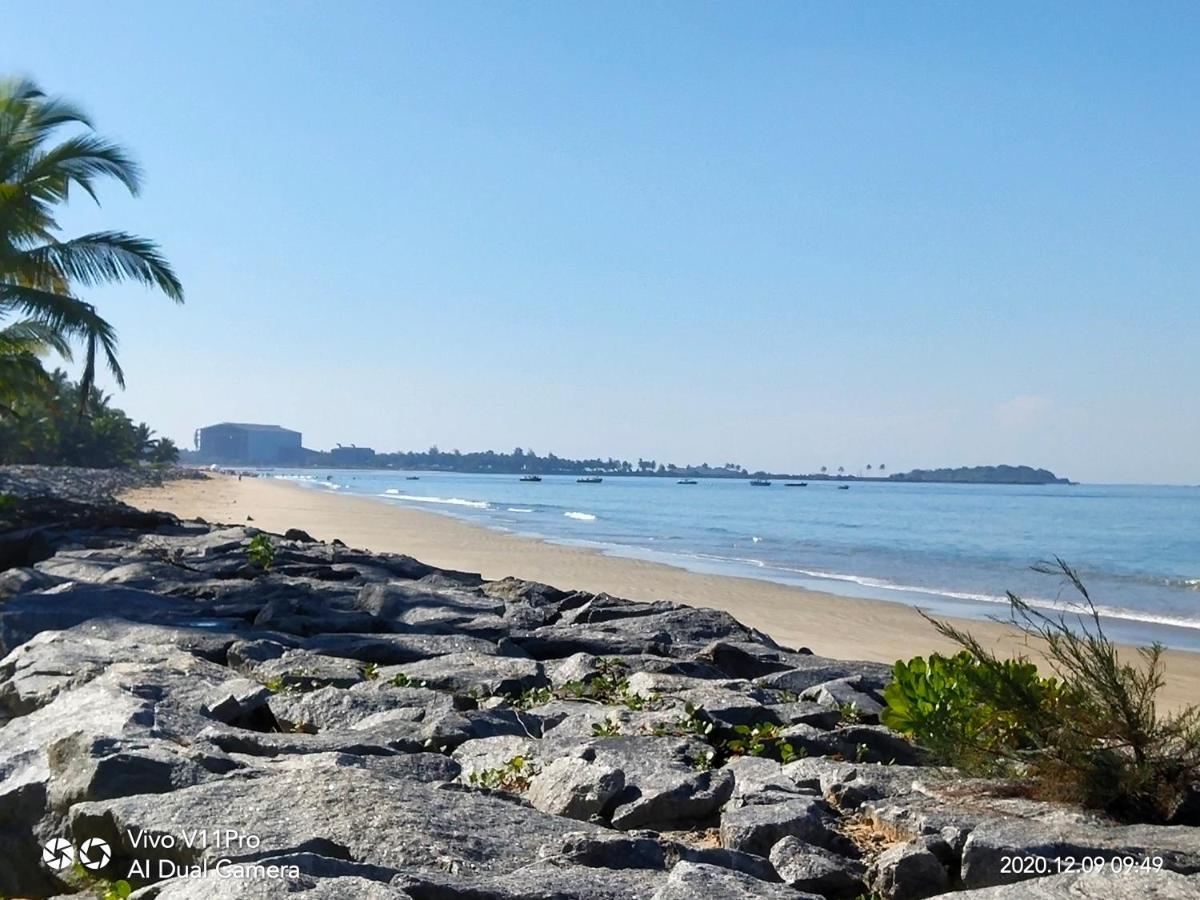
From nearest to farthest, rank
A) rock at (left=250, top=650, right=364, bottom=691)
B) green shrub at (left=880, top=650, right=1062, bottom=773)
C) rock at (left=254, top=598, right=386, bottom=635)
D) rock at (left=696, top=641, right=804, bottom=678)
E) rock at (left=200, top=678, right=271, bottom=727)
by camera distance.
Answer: green shrub at (left=880, top=650, right=1062, bottom=773) → rock at (left=200, top=678, right=271, bottom=727) → rock at (left=250, top=650, right=364, bottom=691) → rock at (left=696, top=641, right=804, bottom=678) → rock at (left=254, top=598, right=386, bottom=635)

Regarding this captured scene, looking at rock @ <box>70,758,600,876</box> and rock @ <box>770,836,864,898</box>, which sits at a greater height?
rock @ <box>70,758,600,876</box>

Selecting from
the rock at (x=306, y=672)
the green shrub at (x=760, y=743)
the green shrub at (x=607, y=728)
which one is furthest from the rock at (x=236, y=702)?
the green shrub at (x=760, y=743)

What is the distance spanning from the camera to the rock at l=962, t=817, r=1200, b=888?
122 inches

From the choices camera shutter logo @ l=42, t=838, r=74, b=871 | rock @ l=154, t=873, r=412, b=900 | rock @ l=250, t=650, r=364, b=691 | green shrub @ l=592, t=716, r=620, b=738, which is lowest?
camera shutter logo @ l=42, t=838, r=74, b=871

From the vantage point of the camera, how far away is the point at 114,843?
10.6ft

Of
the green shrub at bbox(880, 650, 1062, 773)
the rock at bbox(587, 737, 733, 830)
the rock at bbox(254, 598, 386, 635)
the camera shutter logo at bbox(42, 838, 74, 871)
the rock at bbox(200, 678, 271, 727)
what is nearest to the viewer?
the camera shutter logo at bbox(42, 838, 74, 871)

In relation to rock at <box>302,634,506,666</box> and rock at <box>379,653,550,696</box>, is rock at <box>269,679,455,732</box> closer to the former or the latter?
rock at <box>379,653,550,696</box>

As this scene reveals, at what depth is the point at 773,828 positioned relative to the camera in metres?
3.46

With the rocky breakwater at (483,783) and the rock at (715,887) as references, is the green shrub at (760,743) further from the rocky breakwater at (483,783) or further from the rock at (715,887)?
the rock at (715,887)

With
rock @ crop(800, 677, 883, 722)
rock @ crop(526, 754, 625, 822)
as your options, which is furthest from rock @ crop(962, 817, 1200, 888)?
rock @ crop(800, 677, 883, 722)

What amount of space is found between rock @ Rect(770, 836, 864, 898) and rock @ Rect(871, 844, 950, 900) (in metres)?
0.07

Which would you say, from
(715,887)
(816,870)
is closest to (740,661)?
(816,870)

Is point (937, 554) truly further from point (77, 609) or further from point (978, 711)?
point (978, 711)

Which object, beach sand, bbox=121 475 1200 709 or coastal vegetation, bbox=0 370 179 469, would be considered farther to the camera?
coastal vegetation, bbox=0 370 179 469
